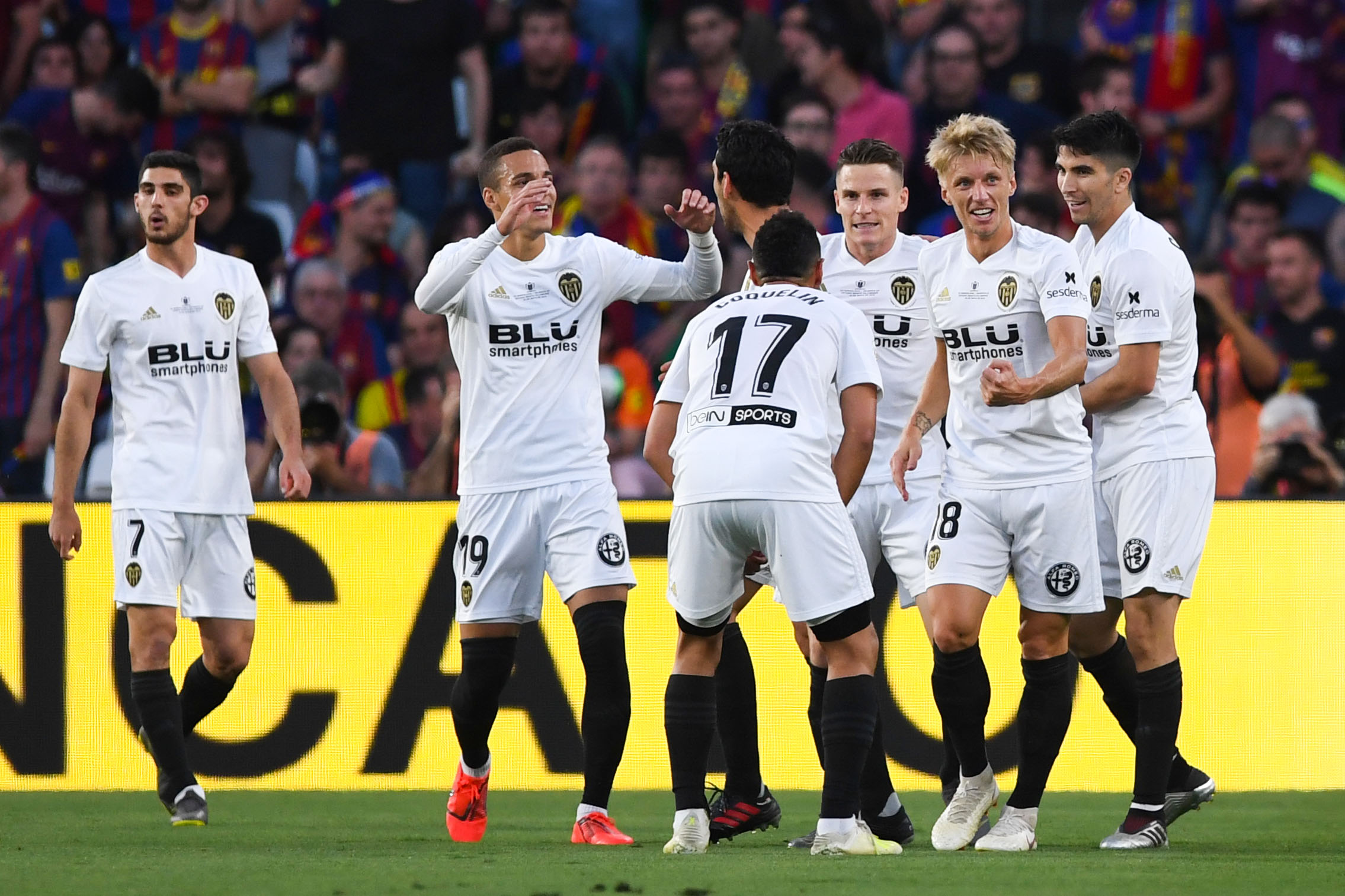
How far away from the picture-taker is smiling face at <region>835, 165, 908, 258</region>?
23.4 ft

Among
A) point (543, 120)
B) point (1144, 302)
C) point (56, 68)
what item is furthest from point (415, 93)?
point (1144, 302)

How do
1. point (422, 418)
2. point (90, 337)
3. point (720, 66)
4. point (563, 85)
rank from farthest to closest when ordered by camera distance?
1. point (720, 66)
2. point (563, 85)
3. point (422, 418)
4. point (90, 337)

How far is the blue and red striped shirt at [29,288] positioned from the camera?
11.0 metres

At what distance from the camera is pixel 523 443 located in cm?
686

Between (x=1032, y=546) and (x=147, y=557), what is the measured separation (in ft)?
10.9

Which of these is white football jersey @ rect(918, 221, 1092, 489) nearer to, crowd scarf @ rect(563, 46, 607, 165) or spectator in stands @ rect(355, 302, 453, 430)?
spectator in stands @ rect(355, 302, 453, 430)

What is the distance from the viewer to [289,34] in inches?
515

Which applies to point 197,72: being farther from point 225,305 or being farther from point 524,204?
point 524,204

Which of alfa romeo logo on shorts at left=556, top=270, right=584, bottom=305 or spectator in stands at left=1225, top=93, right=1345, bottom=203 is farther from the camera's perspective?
spectator in stands at left=1225, top=93, right=1345, bottom=203

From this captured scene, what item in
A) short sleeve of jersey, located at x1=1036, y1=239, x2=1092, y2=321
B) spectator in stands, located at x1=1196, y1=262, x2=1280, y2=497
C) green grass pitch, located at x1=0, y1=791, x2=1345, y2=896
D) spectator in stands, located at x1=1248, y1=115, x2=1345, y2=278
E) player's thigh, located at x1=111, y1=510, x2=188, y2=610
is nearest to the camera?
green grass pitch, located at x1=0, y1=791, x2=1345, y2=896

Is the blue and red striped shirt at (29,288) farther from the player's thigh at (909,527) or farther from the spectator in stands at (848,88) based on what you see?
the player's thigh at (909,527)

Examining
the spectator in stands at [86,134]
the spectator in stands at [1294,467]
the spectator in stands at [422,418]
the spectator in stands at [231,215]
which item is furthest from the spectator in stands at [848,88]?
the spectator in stands at [86,134]

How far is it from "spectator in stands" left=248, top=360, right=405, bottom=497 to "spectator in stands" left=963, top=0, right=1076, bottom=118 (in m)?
4.84

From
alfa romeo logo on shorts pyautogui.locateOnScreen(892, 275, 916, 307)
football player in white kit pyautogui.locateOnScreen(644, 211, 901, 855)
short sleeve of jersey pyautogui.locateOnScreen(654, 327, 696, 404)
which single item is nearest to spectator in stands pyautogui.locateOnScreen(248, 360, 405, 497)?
alfa romeo logo on shorts pyautogui.locateOnScreen(892, 275, 916, 307)
